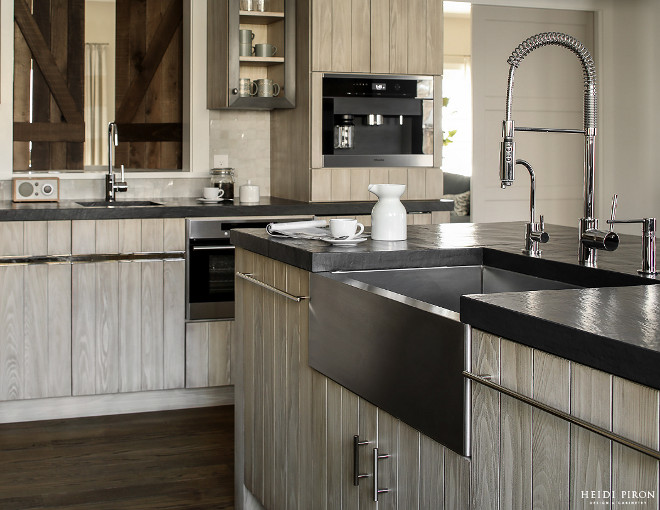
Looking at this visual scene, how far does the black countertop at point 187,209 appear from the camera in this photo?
399cm

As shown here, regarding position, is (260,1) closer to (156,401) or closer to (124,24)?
(124,24)

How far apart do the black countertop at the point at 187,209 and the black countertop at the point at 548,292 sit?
1.37m

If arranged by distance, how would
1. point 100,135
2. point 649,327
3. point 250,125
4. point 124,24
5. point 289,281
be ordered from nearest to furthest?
point 649,327 < point 289,281 < point 250,125 < point 124,24 < point 100,135

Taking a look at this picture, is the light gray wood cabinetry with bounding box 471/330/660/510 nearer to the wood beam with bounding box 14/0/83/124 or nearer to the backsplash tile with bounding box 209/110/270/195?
the backsplash tile with bounding box 209/110/270/195

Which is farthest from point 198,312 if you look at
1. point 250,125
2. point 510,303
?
point 510,303

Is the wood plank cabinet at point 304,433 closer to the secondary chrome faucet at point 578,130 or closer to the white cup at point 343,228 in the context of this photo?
the white cup at point 343,228

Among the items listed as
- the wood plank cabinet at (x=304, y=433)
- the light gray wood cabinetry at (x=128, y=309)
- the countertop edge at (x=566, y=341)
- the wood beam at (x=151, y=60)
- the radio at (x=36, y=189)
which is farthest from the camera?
the wood beam at (x=151, y=60)

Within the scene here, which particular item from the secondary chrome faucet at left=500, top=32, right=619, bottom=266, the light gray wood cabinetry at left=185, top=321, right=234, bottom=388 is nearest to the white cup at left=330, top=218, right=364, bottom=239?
the secondary chrome faucet at left=500, top=32, right=619, bottom=266

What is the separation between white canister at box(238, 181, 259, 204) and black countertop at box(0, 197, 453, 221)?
2.0 inches

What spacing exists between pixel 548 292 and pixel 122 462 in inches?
95.3

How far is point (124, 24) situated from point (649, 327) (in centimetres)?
511

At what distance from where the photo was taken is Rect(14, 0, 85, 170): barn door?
517cm

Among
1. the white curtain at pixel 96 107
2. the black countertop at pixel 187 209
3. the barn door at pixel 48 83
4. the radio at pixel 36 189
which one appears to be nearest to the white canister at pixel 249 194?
the black countertop at pixel 187 209

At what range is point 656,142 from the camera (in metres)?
6.35
